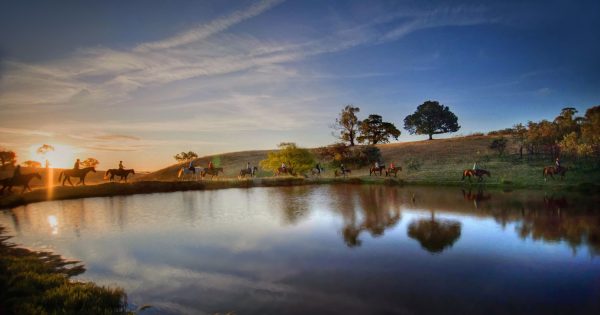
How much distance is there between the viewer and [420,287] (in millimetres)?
9609

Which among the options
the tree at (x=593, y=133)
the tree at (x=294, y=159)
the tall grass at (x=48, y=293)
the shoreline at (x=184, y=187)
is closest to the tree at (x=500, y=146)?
the tree at (x=593, y=133)

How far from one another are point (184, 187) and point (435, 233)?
3544 cm

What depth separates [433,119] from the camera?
3489 inches

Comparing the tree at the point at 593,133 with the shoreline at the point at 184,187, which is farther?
the tree at the point at 593,133

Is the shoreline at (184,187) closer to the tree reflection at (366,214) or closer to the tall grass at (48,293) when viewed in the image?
the tree reflection at (366,214)

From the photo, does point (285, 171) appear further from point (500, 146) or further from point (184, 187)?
point (500, 146)

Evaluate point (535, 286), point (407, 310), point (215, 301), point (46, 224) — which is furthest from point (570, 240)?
point (46, 224)

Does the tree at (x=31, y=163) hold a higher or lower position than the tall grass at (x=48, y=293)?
higher

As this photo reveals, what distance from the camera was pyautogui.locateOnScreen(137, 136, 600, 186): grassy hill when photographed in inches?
1429

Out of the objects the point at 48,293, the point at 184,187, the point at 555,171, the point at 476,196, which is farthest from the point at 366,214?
the point at 184,187

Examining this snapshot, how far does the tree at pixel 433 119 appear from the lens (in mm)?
88625

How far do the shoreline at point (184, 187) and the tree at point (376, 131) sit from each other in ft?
115

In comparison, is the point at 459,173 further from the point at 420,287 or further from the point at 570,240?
the point at 420,287

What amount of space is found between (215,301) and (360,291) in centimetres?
430
